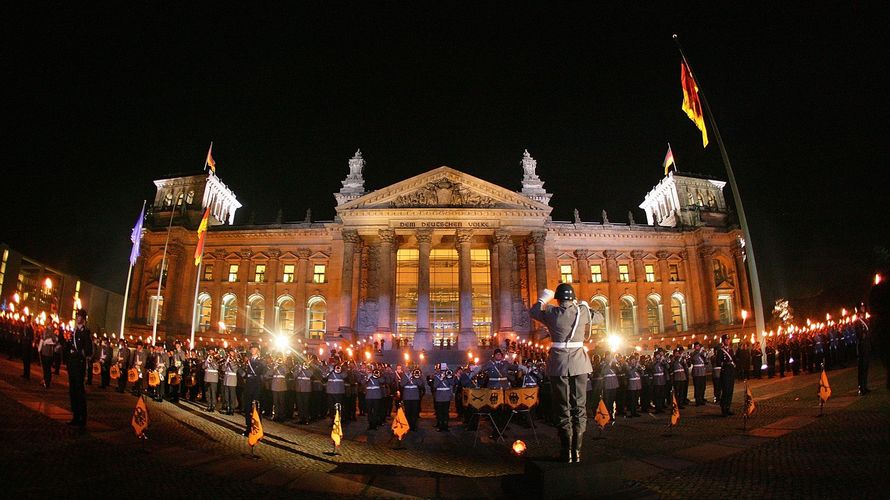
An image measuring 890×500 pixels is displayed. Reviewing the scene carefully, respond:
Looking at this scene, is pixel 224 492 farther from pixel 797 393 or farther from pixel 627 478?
pixel 797 393

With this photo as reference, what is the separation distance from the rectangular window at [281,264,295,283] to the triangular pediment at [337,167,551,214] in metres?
10.7

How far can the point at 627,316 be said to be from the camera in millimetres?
48062

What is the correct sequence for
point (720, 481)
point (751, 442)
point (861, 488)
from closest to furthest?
point (861, 488) → point (720, 481) → point (751, 442)

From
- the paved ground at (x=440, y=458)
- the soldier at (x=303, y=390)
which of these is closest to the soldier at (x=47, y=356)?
the paved ground at (x=440, y=458)

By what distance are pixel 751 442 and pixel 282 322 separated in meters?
44.7

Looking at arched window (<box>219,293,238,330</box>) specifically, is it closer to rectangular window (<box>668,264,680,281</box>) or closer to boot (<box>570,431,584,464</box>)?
boot (<box>570,431,584,464</box>)

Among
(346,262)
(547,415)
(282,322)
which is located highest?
(346,262)

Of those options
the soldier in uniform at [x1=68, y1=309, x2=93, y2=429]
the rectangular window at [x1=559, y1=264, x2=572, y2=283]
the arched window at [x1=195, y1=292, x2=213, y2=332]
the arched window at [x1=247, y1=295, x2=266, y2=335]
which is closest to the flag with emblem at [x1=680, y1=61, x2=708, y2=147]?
the soldier in uniform at [x1=68, y1=309, x2=93, y2=429]

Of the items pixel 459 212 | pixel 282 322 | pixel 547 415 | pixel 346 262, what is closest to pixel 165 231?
pixel 282 322

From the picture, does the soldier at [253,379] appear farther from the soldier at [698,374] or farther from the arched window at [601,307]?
Result: the arched window at [601,307]

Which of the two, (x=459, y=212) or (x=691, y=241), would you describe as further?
(x=691, y=241)

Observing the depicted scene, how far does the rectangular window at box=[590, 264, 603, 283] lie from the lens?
47766mm

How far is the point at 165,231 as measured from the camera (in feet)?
155

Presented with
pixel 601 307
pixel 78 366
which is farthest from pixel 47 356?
pixel 601 307
